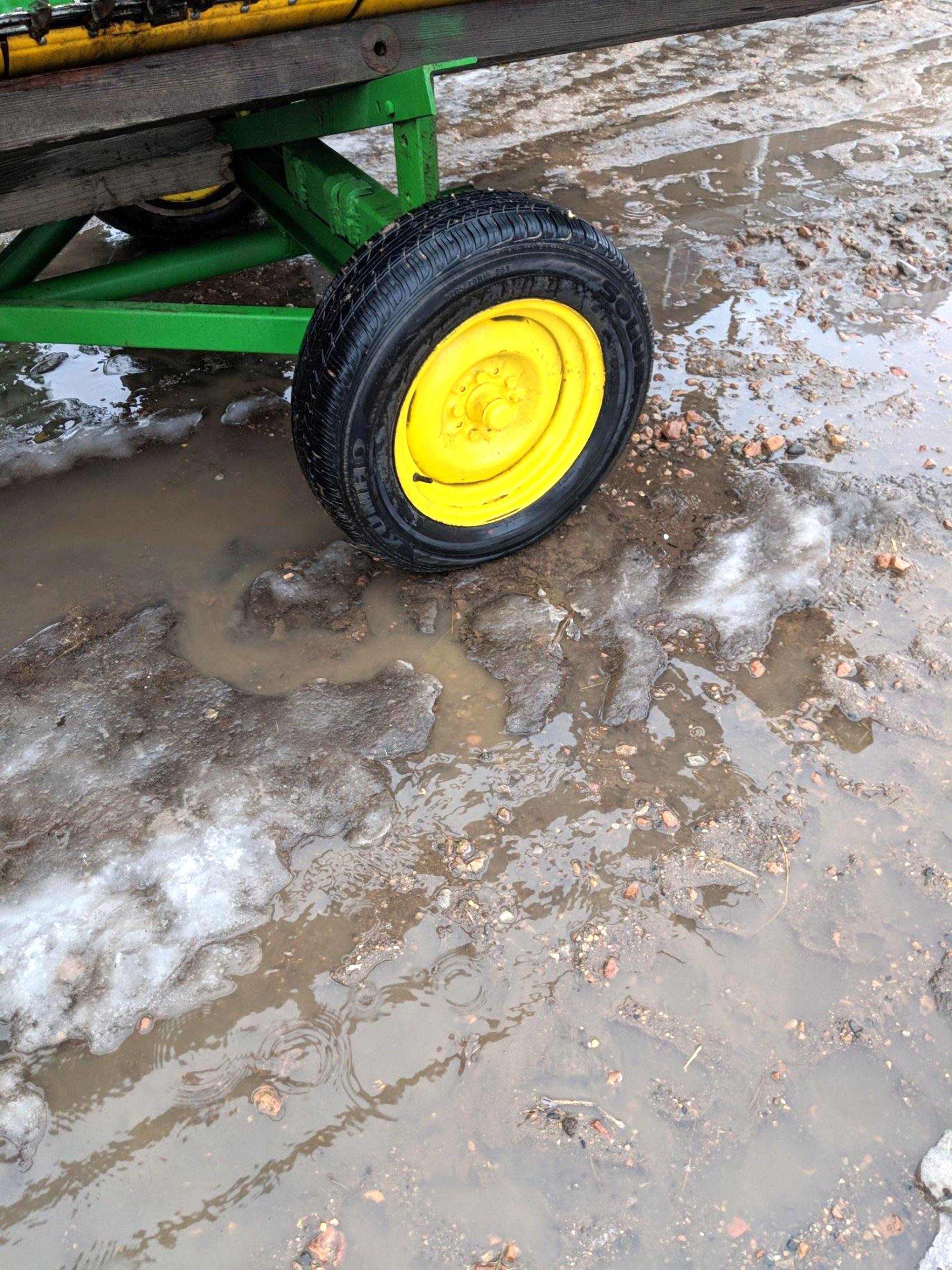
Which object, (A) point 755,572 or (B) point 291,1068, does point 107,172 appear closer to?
(A) point 755,572

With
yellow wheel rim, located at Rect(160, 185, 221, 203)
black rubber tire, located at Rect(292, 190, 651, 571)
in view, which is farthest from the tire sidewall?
yellow wheel rim, located at Rect(160, 185, 221, 203)

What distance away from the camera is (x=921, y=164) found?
17.8ft

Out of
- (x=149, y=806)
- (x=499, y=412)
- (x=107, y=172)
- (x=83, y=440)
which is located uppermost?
(x=107, y=172)

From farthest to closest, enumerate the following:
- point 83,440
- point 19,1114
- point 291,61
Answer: point 83,440 → point 291,61 → point 19,1114

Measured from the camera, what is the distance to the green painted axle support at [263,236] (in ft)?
8.51

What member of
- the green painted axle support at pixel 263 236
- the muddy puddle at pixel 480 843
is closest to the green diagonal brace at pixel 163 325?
the green painted axle support at pixel 263 236

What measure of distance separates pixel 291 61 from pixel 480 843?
1.94 metres

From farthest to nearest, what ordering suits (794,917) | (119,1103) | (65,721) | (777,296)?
(777,296) < (65,721) < (794,917) < (119,1103)

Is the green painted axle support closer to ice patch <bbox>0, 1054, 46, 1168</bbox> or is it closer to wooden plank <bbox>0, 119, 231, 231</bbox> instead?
wooden plank <bbox>0, 119, 231, 231</bbox>

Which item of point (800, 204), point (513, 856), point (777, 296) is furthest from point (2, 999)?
point (800, 204)

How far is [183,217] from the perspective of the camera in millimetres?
4348

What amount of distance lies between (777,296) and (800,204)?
3.53 feet

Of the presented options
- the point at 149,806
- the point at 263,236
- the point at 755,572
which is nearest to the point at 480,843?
the point at 149,806

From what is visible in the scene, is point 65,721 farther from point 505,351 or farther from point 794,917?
point 794,917
